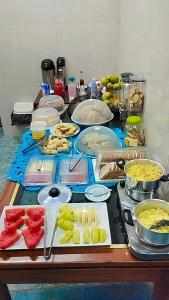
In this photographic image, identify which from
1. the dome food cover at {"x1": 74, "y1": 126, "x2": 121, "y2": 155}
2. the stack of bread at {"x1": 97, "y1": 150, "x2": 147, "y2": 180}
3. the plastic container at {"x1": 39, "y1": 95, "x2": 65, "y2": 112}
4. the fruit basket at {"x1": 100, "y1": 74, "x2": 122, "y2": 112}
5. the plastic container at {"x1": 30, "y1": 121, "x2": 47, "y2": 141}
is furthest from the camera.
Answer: the plastic container at {"x1": 39, "y1": 95, "x2": 65, "y2": 112}

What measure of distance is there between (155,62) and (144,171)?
496 millimetres

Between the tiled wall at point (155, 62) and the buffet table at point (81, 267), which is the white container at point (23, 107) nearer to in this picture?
the tiled wall at point (155, 62)

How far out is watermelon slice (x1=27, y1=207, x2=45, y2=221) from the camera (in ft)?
2.86

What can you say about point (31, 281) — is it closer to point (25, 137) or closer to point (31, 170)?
point (31, 170)

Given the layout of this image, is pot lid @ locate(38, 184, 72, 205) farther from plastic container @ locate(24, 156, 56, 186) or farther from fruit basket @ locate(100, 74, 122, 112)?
fruit basket @ locate(100, 74, 122, 112)

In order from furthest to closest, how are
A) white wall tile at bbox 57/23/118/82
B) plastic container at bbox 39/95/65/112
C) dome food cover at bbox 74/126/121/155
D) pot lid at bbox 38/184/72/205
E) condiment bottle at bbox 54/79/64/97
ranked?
white wall tile at bbox 57/23/118/82 < condiment bottle at bbox 54/79/64/97 < plastic container at bbox 39/95/65/112 < dome food cover at bbox 74/126/121/155 < pot lid at bbox 38/184/72/205

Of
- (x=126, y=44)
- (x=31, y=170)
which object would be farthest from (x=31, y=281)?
(x=126, y=44)

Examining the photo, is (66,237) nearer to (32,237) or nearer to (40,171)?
(32,237)

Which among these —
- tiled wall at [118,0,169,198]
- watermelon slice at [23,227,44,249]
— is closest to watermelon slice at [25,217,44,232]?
watermelon slice at [23,227,44,249]

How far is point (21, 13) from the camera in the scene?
85.7 inches

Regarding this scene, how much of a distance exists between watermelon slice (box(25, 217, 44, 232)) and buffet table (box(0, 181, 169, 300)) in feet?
0.23

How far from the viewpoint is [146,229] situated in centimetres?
72

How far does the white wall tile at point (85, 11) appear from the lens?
213 cm

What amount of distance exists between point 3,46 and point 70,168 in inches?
66.1
